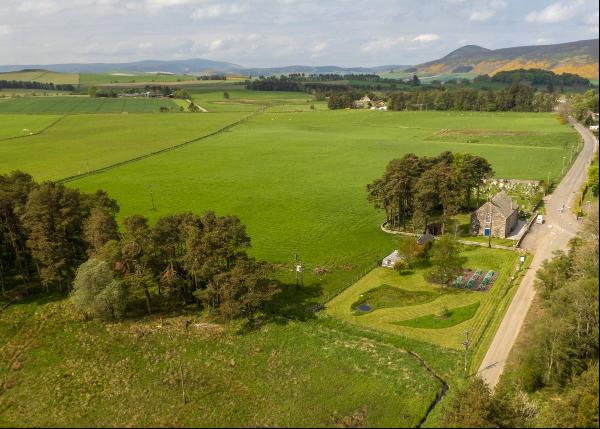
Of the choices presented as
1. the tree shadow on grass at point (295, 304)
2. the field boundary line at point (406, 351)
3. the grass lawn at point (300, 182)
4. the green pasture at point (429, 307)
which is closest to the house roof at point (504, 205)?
the green pasture at point (429, 307)

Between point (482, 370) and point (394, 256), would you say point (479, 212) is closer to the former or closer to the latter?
point (394, 256)

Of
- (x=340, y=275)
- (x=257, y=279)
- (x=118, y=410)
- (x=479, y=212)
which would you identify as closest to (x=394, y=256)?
(x=340, y=275)

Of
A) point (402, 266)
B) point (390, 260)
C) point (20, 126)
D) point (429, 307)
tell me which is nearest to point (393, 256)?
point (390, 260)

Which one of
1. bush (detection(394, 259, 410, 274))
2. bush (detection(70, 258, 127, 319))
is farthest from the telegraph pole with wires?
bush (detection(70, 258, 127, 319))

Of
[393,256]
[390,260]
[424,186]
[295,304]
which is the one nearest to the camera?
[295,304]

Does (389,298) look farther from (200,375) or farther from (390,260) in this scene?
(200,375)
